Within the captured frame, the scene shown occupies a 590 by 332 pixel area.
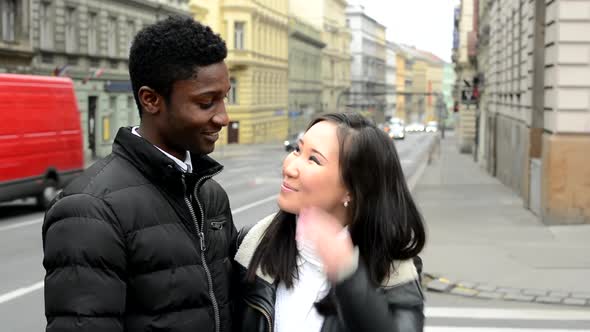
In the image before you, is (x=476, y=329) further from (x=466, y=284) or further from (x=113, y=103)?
(x=113, y=103)

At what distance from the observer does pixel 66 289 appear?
8.04ft

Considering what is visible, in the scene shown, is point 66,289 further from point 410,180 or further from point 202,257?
point 410,180

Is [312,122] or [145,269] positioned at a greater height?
[312,122]

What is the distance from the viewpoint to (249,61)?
71.2m

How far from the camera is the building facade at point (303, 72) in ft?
295

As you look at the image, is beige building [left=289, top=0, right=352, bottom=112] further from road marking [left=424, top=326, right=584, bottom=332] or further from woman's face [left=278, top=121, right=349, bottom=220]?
woman's face [left=278, top=121, right=349, bottom=220]

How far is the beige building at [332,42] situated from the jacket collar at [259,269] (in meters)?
99.6

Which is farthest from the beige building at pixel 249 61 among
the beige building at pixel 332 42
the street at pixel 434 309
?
the street at pixel 434 309

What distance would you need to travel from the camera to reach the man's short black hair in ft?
8.76

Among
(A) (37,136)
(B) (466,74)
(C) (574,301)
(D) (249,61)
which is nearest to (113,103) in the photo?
(A) (37,136)

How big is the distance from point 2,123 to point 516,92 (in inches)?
517

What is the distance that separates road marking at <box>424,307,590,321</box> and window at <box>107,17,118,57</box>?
36209 mm

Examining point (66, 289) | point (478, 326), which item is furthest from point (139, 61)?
point (478, 326)

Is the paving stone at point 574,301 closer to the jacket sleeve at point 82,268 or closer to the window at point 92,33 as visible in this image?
the jacket sleeve at point 82,268
